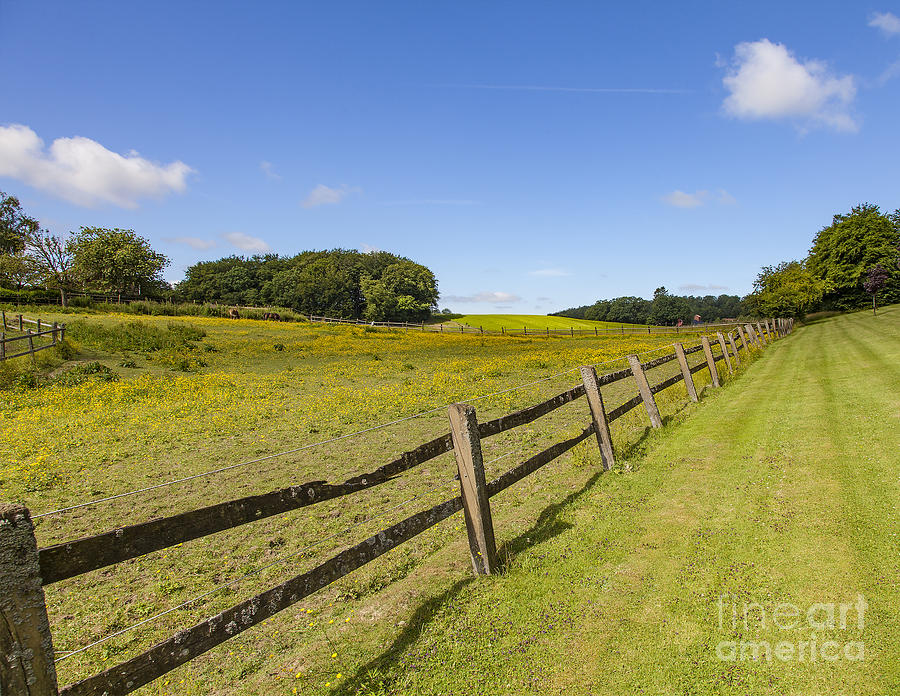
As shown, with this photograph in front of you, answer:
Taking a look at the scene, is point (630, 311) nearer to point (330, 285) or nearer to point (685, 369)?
point (330, 285)

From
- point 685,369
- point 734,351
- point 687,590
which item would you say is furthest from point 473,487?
point 734,351

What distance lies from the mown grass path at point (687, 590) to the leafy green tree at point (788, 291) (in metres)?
64.7

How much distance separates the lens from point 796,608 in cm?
359

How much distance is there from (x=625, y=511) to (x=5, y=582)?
17.8ft

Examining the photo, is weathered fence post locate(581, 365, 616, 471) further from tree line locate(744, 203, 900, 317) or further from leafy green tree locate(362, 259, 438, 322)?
leafy green tree locate(362, 259, 438, 322)

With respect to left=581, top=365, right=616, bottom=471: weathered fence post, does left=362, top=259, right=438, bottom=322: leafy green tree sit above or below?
above

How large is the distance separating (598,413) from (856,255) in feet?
268

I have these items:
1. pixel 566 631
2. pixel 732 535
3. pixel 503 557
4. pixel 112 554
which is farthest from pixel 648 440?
pixel 112 554

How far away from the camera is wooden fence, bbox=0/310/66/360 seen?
20.8m

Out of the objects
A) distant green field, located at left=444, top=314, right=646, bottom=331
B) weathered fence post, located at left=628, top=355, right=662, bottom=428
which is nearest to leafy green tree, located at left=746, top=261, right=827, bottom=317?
distant green field, located at left=444, top=314, right=646, bottom=331

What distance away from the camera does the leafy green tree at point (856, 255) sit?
64.9 meters

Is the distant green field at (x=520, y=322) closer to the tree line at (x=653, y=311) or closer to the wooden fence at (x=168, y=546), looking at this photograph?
the tree line at (x=653, y=311)

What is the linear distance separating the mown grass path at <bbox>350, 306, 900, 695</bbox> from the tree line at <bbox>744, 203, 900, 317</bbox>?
65441 millimetres

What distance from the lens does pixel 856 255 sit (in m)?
67.2
